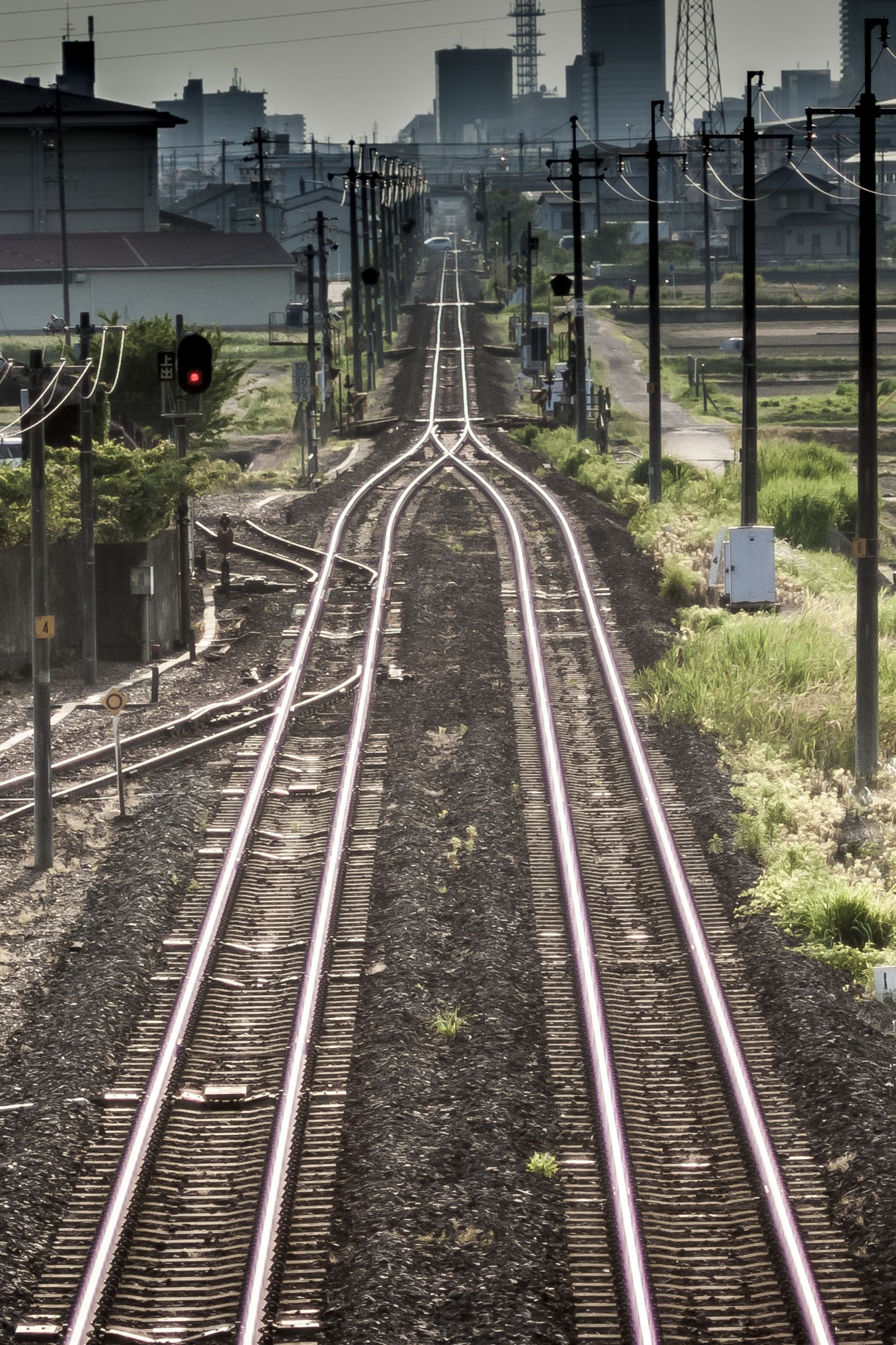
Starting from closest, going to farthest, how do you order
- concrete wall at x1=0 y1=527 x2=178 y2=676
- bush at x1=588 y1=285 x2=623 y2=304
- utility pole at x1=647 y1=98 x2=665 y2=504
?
concrete wall at x1=0 y1=527 x2=178 y2=676
utility pole at x1=647 y1=98 x2=665 y2=504
bush at x1=588 y1=285 x2=623 y2=304

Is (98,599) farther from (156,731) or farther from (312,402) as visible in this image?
(312,402)

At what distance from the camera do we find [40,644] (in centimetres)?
1599

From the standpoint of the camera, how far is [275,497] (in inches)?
1572

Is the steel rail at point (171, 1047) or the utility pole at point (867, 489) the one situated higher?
the utility pole at point (867, 489)

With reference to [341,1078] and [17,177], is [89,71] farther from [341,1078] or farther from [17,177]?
[341,1078]

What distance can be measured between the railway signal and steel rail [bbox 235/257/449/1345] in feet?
13.9

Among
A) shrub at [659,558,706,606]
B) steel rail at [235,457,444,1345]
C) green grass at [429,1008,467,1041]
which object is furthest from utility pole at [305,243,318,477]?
green grass at [429,1008,467,1041]

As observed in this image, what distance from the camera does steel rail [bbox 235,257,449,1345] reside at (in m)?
8.66

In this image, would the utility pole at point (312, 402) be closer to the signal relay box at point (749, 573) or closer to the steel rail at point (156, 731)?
the signal relay box at point (749, 573)

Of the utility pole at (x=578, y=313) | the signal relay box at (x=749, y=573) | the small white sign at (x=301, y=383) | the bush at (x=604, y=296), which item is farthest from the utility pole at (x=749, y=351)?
the bush at (x=604, y=296)

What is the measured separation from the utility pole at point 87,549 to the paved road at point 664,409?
2210 cm

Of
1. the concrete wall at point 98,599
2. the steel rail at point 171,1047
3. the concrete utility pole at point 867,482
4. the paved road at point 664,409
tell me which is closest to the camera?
the steel rail at point 171,1047

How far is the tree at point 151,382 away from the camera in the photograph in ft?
121

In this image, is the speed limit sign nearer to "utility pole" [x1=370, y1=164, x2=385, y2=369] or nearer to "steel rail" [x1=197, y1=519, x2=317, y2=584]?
"steel rail" [x1=197, y1=519, x2=317, y2=584]
